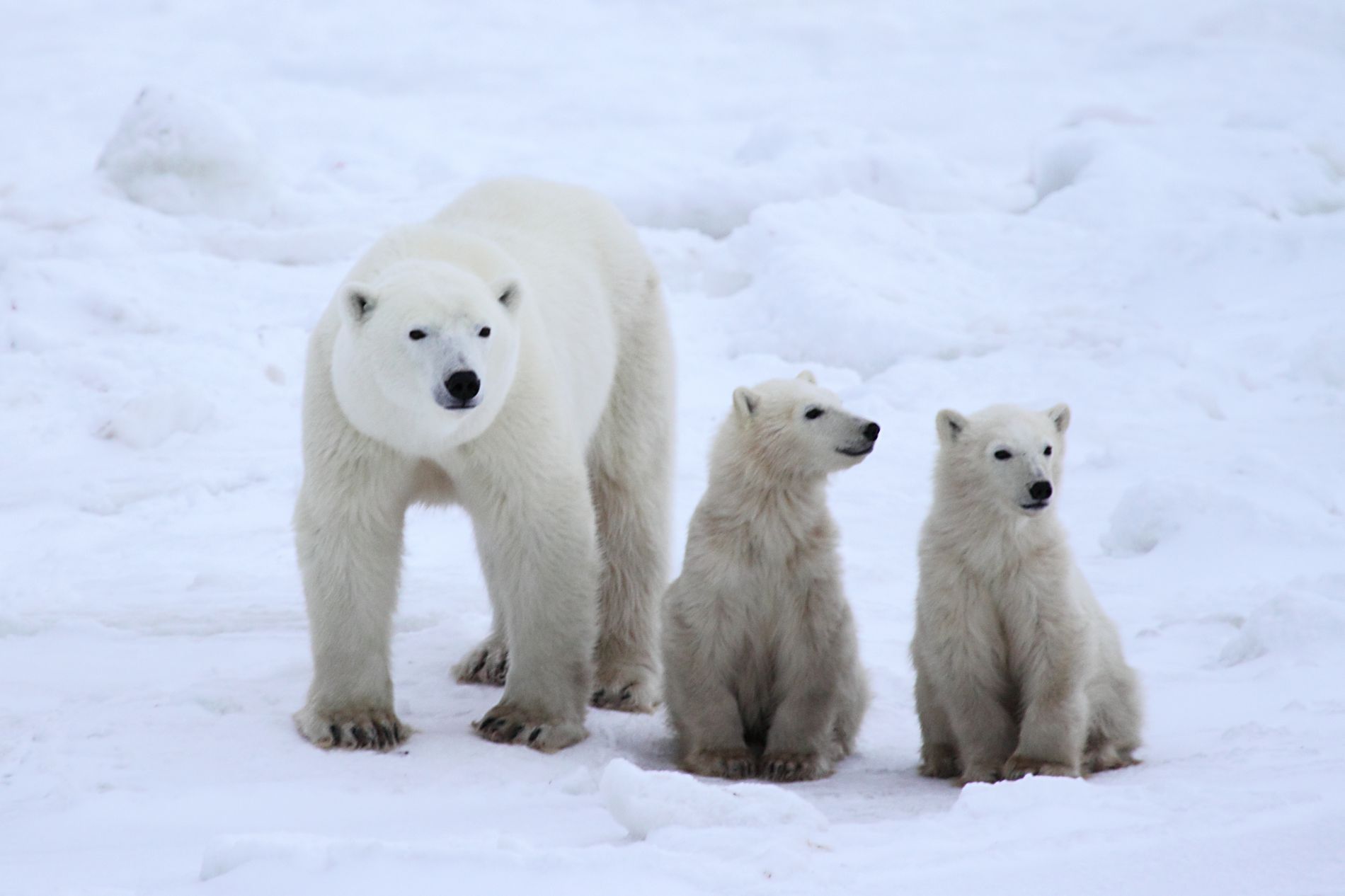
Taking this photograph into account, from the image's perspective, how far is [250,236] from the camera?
31.0 ft

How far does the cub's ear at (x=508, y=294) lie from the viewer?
13.0 feet

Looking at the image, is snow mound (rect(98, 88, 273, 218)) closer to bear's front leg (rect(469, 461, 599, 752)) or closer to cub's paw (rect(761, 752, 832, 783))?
bear's front leg (rect(469, 461, 599, 752))

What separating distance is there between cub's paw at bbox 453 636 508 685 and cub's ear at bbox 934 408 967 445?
1703 mm

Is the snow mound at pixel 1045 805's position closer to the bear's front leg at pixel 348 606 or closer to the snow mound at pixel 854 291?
the bear's front leg at pixel 348 606

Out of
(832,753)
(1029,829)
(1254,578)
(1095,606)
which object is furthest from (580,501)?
(1254,578)

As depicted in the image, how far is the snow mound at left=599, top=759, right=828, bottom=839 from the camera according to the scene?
9.25ft

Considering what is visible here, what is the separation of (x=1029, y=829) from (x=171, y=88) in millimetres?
8998

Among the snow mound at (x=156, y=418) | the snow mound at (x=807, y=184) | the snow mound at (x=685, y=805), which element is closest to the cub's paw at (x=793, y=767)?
the snow mound at (x=685, y=805)

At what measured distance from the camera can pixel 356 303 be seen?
3744 millimetres

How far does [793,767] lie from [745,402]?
102cm

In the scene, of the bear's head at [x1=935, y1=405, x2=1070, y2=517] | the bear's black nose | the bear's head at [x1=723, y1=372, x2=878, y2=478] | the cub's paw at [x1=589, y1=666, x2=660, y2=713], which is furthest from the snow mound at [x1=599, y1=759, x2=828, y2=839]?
the cub's paw at [x1=589, y1=666, x2=660, y2=713]

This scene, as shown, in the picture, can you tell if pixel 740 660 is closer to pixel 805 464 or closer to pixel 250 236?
pixel 805 464

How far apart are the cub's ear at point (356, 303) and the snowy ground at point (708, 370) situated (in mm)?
1136

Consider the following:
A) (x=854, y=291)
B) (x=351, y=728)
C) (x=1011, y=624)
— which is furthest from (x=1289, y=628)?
(x=854, y=291)
